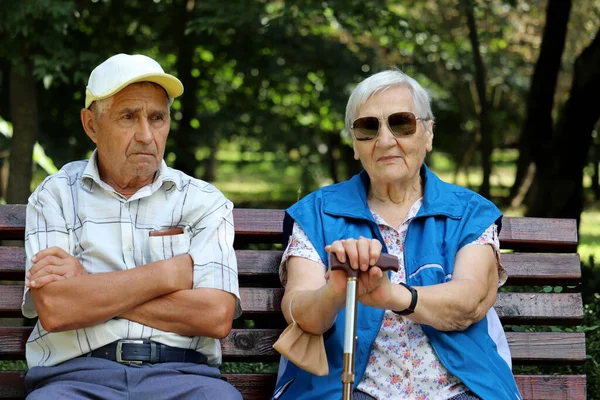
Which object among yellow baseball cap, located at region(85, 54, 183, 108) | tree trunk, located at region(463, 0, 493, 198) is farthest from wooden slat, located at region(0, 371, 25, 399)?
tree trunk, located at region(463, 0, 493, 198)

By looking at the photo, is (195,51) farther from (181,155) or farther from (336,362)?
(336,362)

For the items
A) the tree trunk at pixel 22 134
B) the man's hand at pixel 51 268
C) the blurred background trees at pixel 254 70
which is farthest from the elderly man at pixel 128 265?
the tree trunk at pixel 22 134

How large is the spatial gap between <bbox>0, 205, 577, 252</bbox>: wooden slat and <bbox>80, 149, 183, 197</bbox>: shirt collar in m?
0.45

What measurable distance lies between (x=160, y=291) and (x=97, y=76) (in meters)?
0.82

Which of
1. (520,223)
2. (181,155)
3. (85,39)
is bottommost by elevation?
(520,223)

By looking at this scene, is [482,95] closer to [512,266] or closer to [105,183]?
[512,266]

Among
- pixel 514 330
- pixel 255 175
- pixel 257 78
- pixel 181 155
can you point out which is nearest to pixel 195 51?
pixel 257 78

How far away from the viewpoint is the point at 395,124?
3400mm

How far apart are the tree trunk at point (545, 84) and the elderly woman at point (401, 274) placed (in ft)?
18.5

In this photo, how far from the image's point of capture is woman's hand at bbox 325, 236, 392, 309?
111 inches

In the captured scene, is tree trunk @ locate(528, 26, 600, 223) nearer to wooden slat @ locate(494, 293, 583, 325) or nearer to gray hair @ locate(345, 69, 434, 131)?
wooden slat @ locate(494, 293, 583, 325)

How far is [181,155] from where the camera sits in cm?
888

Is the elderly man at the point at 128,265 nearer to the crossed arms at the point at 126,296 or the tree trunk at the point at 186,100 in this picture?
the crossed arms at the point at 126,296

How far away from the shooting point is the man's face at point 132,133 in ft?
10.8
